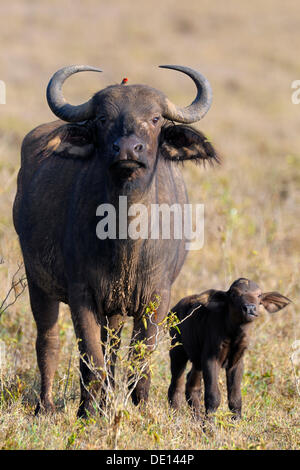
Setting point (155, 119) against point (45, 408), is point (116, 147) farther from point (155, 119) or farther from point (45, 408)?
point (45, 408)

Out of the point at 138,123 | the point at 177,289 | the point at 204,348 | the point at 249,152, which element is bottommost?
the point at 204,348

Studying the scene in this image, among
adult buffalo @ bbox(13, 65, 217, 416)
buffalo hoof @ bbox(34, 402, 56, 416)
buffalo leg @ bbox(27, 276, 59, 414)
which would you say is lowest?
buffalo hoof @ bbox(34, 402, 56, 416)

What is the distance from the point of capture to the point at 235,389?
6.10 metres

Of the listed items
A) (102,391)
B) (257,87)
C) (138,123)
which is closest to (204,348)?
(102,391)

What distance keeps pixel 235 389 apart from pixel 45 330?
170 centimetres

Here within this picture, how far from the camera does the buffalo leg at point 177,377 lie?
6469mm

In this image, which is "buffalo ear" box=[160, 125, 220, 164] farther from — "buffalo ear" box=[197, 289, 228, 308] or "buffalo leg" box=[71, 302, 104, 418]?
"buffalo leg" box=[71, 302, 104, 418]

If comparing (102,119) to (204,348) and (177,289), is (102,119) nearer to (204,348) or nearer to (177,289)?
(204,348)

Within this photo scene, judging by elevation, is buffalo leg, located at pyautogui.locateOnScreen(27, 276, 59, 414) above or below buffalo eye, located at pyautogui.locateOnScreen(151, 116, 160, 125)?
below

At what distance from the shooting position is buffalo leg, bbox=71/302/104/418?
568cm

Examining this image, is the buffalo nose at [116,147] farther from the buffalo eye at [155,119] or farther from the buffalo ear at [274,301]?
the buffalo ear at [274,301]

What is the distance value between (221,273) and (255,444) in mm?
5221

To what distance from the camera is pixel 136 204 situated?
5.57 meters

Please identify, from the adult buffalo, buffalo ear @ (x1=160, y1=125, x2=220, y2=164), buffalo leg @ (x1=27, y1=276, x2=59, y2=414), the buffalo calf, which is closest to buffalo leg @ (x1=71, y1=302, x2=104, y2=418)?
the adult buffalo
